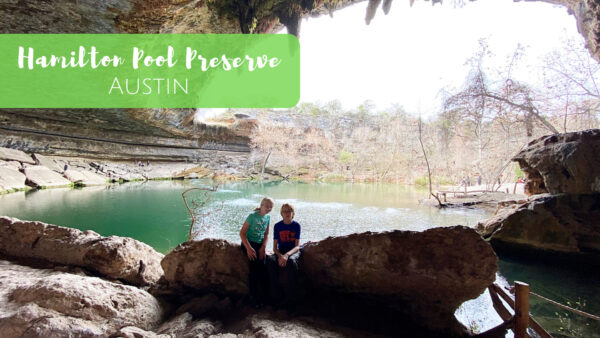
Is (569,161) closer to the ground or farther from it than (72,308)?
farther from it

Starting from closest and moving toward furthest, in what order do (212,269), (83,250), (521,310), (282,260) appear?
(521,310), (282,260), (212,269), (83,250)

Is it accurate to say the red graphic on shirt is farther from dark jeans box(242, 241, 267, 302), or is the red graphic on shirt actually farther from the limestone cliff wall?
the limestone cliff wall

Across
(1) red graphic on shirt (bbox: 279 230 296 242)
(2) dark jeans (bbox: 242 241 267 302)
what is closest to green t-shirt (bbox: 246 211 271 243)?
(2) dark jeans (bbox: 242 241 267 302)

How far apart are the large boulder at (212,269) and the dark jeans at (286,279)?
0.35m

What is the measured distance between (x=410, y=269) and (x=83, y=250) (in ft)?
11.2

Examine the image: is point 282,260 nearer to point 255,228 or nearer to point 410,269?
point 255,228

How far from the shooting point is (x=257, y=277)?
2479 millimetres

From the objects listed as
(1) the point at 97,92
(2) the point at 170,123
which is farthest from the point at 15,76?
(2) the point at 170,123

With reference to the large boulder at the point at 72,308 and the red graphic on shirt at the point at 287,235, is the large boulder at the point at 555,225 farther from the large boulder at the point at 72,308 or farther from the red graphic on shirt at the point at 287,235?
the large boulder at the point at 72,308

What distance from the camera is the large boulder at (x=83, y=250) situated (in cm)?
284

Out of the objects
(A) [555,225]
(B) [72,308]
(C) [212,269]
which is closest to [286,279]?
(C) [212,269]

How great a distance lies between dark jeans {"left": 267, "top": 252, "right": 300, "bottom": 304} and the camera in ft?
7.95

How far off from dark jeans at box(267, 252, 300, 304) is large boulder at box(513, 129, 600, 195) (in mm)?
6835

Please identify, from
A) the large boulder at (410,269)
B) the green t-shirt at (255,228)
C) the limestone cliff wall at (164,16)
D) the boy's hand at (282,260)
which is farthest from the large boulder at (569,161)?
the green t-shirt at (255,228)
